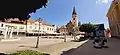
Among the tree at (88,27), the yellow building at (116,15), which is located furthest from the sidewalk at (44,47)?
the tree at (88,27)

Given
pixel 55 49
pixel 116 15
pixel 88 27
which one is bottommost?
pixel 55 49

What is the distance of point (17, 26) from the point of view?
267ft

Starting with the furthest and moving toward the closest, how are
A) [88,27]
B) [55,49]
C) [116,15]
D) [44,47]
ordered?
[88,27]
[116,15]
[44,47]
[55,49]

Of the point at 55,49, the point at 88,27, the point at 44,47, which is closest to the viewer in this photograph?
the point at 55,49

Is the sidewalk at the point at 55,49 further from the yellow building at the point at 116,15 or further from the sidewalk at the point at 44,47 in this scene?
the yellow building at the point at 116,15

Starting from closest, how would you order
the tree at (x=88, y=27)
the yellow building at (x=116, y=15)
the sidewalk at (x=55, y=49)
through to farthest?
the sidewalk at (x=55, y=49)
the yellow building at (x=116, y=15)
the tree at (x=88, y=27)

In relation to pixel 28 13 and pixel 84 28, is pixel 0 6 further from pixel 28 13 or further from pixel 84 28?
pixel 84 28

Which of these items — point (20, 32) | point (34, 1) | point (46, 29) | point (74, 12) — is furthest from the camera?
point (74, 12)

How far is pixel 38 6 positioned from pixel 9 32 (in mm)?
50273

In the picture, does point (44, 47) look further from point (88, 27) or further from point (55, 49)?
point (88, 27)

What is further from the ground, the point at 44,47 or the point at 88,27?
the point at 88,27

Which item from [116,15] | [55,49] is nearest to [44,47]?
[55,49]

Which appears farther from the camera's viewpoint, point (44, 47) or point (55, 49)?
point (44, 47)

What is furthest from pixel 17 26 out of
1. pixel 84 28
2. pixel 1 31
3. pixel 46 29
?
pixel 84 28
